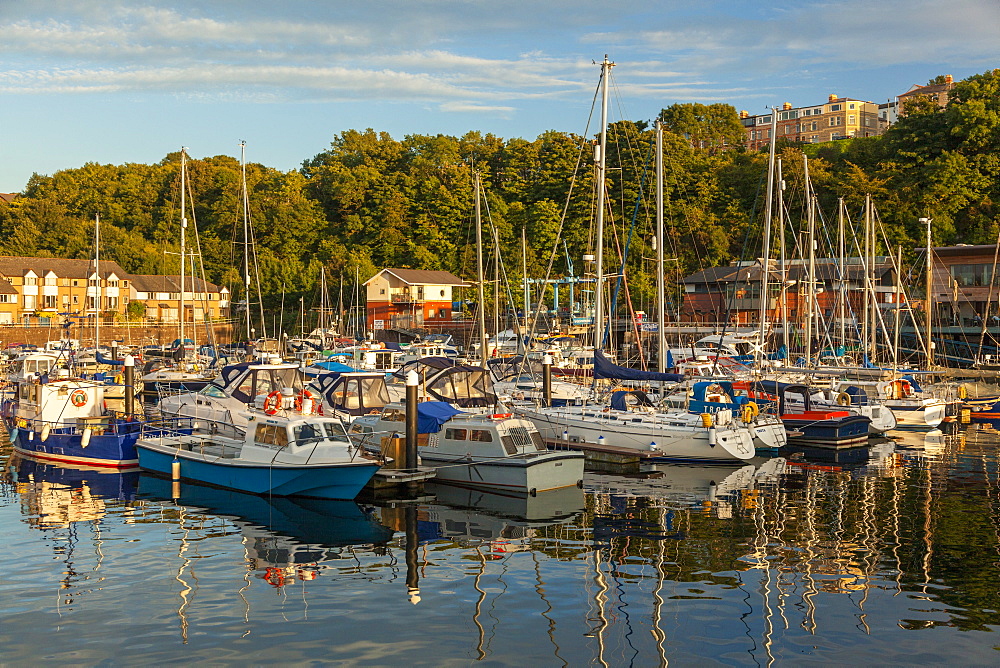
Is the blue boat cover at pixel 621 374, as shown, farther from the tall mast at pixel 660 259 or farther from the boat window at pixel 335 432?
the boat window at pixel 335 432

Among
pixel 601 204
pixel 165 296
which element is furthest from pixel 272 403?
pixel 165 296

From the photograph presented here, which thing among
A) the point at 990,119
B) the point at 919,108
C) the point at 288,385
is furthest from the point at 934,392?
the point at 919,108

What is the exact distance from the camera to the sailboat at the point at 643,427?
115ft

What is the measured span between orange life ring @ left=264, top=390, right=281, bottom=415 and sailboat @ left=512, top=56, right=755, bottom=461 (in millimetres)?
10776

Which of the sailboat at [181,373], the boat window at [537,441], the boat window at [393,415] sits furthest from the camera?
the sailboat at [181,373]

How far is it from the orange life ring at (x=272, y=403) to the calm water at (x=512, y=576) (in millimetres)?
3699

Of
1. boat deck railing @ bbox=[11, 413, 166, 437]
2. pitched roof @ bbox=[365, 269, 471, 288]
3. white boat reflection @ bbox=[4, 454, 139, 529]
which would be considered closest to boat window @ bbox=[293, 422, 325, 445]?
white boat reflection @ bbox=[4, 454, 139, 529]

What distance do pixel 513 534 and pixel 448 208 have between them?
A: 9498 cm

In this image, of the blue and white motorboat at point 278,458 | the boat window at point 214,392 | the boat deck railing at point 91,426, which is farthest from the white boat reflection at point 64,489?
the boat window at point 214,392

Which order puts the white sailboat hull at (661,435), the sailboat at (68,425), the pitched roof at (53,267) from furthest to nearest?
the pitched roof at (53,267) → the white sailboat hull at (661,435) → the sailboat at (68,425)

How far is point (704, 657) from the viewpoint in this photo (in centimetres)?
1552

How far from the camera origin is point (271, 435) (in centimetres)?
2947

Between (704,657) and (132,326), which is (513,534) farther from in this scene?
(132,326)

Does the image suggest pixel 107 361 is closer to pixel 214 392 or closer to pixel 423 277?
pixel 214 392
